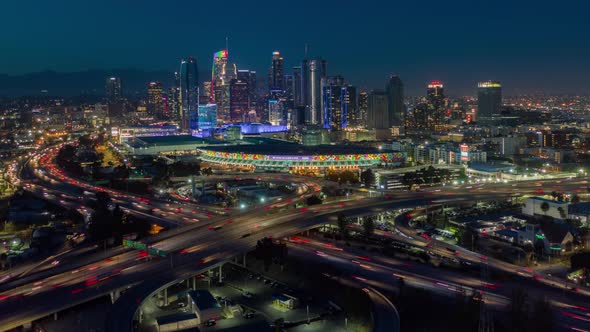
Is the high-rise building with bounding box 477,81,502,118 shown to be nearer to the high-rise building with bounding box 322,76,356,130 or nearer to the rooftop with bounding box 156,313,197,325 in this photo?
the high-rise building with bounding box 322,76,356,130

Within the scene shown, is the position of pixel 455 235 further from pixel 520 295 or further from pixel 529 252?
pixel 520 295

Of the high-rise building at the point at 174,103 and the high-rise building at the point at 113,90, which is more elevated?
the high-rise building at the point at 113,90

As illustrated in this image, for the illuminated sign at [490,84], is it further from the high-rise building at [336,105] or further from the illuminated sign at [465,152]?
the illuminated sign at [465,152]

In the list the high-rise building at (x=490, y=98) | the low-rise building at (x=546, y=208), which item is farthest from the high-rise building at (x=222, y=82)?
the low-rise building at (x=546, y=208)

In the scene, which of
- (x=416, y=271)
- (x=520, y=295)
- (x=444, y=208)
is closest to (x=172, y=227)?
(x=416, y=271)

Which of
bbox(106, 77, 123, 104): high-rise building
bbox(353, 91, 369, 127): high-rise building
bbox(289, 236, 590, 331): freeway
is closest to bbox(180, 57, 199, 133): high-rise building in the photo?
bbox(353, 91, 369, 127): high-rise building

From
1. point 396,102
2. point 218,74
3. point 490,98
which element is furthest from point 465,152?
point 218,74
